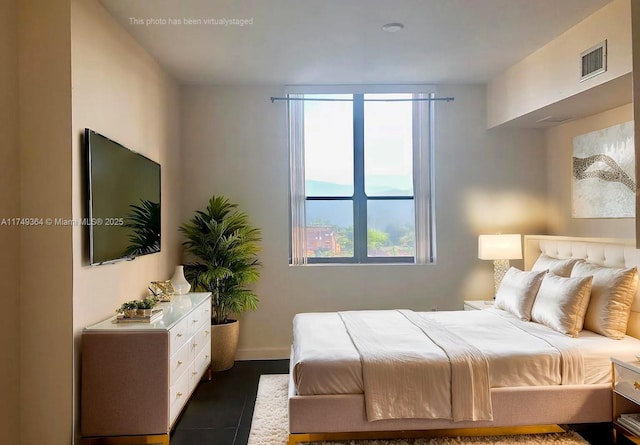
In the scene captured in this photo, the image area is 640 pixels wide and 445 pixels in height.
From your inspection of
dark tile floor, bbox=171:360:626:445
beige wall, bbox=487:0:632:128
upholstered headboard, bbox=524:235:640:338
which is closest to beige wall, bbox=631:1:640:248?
beige wall, bbox=487:0:632:128

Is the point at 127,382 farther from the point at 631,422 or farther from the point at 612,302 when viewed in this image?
the point at 612,302

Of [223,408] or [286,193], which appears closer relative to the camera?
[223,408]

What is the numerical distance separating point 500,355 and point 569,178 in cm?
249

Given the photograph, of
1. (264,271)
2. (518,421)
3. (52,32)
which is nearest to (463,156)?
(264,271)

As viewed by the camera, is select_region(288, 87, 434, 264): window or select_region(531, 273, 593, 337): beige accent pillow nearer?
select_region(531, 273, 593, 337): beige accent pillow

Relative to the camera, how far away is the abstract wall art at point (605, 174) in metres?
3.59

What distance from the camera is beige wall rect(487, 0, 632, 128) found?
114 inches

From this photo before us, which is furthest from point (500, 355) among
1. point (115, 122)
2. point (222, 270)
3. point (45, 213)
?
point (115, 122)

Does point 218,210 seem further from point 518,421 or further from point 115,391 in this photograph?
point 518,421

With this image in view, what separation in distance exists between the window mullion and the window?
11mm

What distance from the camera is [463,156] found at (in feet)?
16.0

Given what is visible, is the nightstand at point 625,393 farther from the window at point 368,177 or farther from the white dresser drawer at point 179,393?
the white dresser drawer at point 179,393

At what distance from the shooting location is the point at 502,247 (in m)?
4.39

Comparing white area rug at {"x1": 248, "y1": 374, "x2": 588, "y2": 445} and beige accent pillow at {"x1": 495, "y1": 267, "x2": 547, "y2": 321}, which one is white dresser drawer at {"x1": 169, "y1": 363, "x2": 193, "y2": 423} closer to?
white area rug at {"x1": 248, "y1": 374, "x2": 588, "y2": 445}
